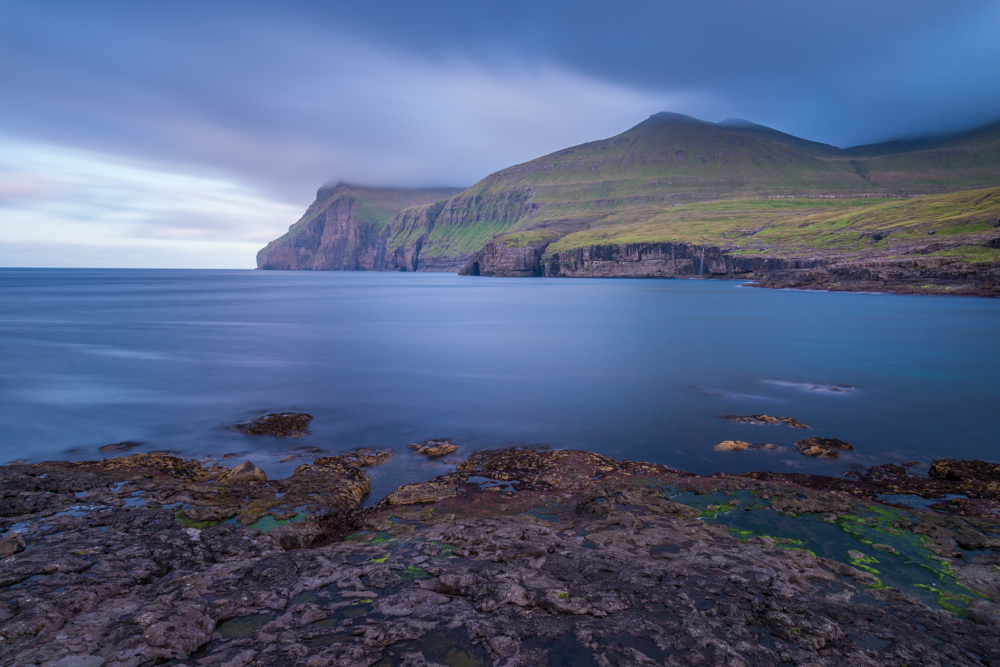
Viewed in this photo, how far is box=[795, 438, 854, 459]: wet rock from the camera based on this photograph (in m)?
14.5

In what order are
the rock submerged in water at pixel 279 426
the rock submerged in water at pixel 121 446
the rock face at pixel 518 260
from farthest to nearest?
the rock face at pixel 518 260 → the rock submerged in water at pixel 279 426 → the rock submerged in water at pixel 121 446

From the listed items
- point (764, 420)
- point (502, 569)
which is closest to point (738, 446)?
point (764, 420)

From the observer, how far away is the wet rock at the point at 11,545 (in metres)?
8.10

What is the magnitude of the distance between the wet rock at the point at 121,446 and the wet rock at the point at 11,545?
8.37 meters

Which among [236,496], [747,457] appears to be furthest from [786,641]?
[236,496]

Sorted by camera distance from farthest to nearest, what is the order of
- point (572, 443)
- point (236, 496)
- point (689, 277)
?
point (689, 277)
point (572, 443)
point (236, 496)

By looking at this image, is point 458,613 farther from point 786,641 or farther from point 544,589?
point 786,641

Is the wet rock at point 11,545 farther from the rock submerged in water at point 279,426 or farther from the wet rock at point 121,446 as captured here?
the rock submerged in water at point 279,426

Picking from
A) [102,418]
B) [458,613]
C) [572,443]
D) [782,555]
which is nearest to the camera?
[458,613]

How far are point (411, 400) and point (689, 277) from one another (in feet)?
467

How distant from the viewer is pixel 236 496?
37.7ft

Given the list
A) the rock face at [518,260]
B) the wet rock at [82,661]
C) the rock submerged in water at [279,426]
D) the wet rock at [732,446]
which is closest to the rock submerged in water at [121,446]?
the rock submerged in water at [279,426]

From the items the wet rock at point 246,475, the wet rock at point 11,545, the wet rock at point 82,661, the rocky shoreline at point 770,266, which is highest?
the rocky shoreline at point 770,266

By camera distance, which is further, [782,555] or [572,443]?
[572,443]
